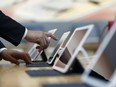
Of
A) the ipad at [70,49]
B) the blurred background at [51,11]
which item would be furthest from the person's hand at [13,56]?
the blurred background at [51,11]

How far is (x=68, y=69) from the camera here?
4.89 feet

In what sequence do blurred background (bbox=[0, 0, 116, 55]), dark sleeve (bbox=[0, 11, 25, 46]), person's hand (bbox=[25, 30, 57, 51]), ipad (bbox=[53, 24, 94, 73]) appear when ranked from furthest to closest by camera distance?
1. blurred background (bbox=[0, 0, 116, 55])
2. dark sleeve (bbox=[0, 11, 25, 46])
3. person's hand (bbox=[25, 30, 57, 51])
4. ipad (bbox=[53, 24, 94, 73])

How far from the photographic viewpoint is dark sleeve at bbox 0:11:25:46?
90.5 inches

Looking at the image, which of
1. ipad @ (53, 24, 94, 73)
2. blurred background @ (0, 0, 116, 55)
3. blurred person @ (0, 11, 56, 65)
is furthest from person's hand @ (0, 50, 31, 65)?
blurred background @ (0, 0, 116, 55)

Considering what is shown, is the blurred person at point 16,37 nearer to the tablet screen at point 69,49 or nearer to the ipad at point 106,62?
the tablet screen at point 69,49

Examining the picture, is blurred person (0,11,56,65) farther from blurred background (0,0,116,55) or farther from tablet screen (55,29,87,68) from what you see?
blurred background (0,0,116,55)

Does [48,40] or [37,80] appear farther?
[48,40]

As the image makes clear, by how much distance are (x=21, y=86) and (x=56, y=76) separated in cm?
26

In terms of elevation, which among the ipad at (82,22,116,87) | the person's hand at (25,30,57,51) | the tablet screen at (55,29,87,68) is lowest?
the person's hand at (25,30,57,51)

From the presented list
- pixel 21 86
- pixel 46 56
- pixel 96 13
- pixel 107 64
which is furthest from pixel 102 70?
pixel 96 13

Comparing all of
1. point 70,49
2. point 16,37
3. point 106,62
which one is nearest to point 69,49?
point 70,49

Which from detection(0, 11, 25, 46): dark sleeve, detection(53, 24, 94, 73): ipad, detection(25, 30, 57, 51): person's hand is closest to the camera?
detection(53, 24, 94, 73): ipad

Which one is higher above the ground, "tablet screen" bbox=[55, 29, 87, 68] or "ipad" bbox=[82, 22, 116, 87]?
"ipad" bbox=[82, 22, 116, 87]

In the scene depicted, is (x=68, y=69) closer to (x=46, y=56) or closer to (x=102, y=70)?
(x=102, y=70)
